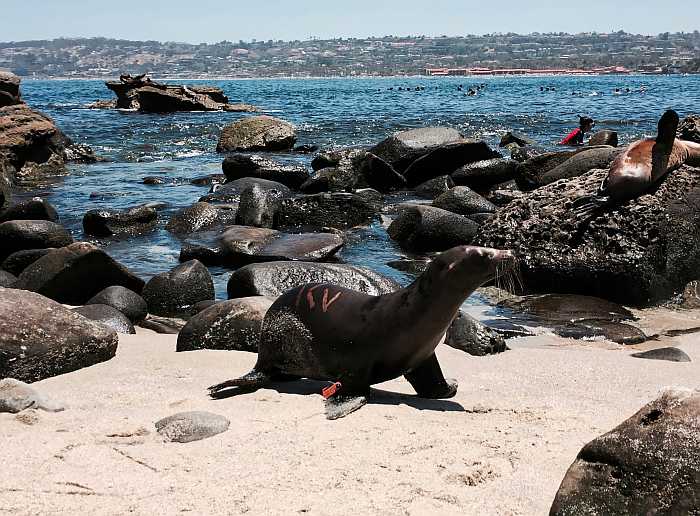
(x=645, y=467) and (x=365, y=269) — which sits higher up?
(x=645, y=467)

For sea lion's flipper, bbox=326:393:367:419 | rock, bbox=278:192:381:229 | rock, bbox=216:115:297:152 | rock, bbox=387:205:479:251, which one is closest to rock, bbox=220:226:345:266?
rock, bbox=387:205:479:251

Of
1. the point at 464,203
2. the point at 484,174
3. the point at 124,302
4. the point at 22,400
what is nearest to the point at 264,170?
the point at 484,174

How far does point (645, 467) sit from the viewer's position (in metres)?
3.30

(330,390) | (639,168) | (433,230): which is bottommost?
(433,230)

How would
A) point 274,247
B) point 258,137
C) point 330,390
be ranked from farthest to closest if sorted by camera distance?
point 258,137 → point 274,247 → point 330,390

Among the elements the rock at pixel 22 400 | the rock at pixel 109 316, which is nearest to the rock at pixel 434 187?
the rock at pixel 109 316

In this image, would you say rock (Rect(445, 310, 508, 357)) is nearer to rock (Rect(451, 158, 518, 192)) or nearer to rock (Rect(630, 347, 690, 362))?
rock (Rect(630, 347, 690, 362))

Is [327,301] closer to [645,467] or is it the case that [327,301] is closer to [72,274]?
[645,467]

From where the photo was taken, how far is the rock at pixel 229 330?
702 cm

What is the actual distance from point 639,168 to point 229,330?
219 inches

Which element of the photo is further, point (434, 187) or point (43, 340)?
point (434, 187)

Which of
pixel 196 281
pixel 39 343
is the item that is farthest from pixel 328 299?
pixel 196 281

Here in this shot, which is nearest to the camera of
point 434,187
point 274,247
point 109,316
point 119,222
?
Answer: point 109,316

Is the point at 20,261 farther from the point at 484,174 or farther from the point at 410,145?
the point at 410,145
